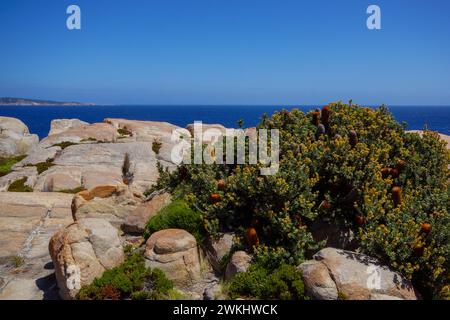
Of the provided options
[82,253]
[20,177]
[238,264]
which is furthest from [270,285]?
[20,177]

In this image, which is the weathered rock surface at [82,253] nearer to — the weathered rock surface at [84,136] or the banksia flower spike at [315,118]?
the banksia flower spike at [315,118]

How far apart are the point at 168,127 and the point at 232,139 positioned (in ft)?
85.5

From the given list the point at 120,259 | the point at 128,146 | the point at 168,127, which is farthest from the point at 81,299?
the point at 168,127

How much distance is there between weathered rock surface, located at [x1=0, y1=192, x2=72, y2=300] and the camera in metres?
11.1

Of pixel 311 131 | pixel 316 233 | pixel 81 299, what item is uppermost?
pixel 311 131

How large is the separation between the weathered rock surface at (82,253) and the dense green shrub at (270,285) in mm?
3535

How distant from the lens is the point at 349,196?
11.2 metres

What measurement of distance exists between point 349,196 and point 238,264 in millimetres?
3630

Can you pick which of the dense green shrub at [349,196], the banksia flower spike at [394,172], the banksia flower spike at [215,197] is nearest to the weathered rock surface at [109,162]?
the banksia flower spike at [215,197]

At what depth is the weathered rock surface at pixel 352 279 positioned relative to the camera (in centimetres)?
902

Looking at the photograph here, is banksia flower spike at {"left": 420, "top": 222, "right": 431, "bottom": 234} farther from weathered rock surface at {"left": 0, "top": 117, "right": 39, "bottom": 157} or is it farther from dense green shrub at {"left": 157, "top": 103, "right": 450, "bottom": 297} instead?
weathered rock surface at {"left": 0, "top": 117, "right": 39, "bottom": 157}
